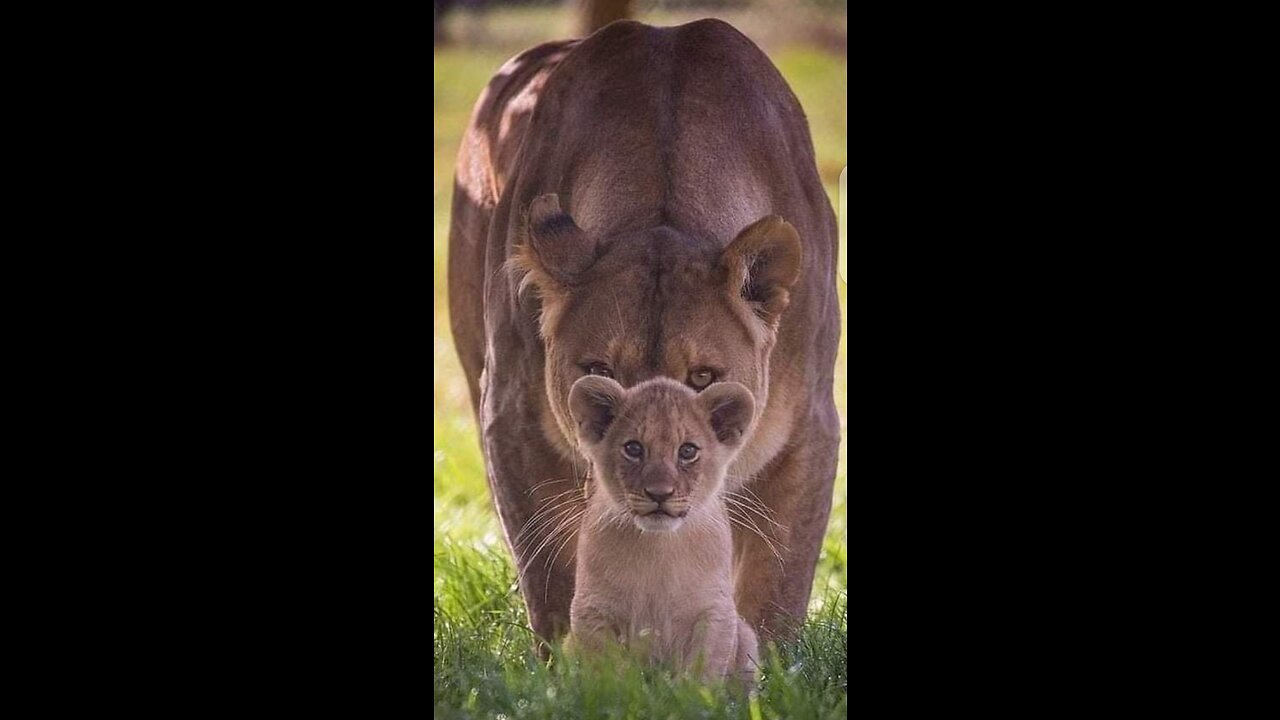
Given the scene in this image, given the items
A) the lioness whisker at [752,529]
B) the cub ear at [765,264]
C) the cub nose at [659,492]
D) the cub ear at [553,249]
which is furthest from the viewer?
the lioness whisker at [752,529]

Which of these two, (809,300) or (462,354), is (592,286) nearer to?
(809,300)

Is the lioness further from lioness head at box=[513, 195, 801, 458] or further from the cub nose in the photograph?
the cub nose

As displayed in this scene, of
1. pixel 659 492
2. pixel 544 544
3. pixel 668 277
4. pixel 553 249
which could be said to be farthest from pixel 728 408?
pixel 544 544

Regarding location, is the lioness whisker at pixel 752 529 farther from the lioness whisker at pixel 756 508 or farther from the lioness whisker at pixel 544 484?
the lioness whisker at pixel 544 484

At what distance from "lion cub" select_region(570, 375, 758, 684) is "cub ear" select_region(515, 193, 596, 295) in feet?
1.54

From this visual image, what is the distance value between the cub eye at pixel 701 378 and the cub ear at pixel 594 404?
18cm

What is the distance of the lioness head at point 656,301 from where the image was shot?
147 inches

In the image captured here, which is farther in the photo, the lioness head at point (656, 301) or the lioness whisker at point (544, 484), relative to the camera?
the lioness whisker at point (544, 484)

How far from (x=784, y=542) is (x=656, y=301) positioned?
1.00 m

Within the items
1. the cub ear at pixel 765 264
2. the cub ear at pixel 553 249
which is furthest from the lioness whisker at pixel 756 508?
the cub ear at pixel 553 249

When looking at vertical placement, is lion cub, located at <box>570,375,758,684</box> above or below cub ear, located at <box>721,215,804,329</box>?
below

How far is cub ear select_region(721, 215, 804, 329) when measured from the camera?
3834mm

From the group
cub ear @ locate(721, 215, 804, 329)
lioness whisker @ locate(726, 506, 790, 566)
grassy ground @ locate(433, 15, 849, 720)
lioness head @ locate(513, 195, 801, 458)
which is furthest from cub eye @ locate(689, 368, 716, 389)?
lioness whisker @ locate(726, 506, 790, 566)
